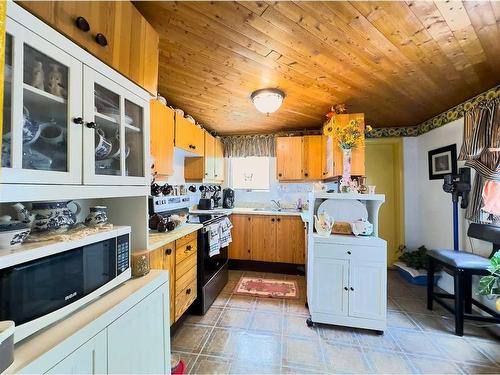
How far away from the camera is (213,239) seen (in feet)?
8.14

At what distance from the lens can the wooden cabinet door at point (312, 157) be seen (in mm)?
3555

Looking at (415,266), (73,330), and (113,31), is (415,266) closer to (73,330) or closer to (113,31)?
(73,330)

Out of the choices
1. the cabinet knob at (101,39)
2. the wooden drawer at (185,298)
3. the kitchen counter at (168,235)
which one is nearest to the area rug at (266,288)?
the wooden drawer at (185,298)

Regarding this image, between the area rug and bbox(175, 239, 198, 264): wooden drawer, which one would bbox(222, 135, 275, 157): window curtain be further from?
bbox(175, 239, 198, 264): wooden drawer

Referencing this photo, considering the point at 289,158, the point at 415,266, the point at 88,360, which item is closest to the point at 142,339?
the point at 88,360

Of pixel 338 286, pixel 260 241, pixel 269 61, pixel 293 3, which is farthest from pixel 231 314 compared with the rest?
pixel 293 3

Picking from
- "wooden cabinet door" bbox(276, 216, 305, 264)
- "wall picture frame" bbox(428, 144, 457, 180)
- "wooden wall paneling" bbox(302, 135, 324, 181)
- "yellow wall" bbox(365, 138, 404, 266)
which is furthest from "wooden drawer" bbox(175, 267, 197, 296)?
"wall picture frame" bbox(428, 144, 457, 180)

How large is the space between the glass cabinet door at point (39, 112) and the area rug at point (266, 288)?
7.95ft

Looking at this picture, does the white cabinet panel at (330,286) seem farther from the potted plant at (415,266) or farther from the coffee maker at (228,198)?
the coffee maker at (228,198)

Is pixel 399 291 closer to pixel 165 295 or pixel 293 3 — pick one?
pixel 165 295

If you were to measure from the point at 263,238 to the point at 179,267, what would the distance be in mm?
1819

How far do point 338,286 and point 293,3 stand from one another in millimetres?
2179

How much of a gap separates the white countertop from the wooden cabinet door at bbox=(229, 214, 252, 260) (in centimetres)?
248

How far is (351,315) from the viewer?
1986 mm
